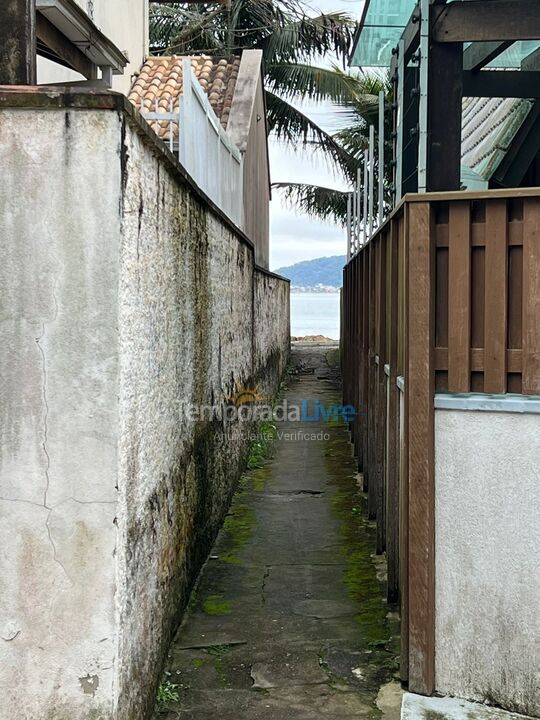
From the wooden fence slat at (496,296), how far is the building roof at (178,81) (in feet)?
32.8

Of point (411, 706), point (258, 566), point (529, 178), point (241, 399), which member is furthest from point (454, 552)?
point (529, 178)

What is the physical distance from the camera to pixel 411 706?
142 inches

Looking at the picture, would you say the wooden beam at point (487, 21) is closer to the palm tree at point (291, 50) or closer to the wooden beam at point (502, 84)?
the wooden beam at point (502, 84)

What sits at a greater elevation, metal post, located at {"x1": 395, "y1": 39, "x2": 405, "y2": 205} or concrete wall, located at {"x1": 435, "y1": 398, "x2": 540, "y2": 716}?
metal post, located at {"x1": 395, "y1": 39, "x2": 405, "y2": 205}

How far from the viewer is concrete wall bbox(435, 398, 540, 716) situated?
3.54 m

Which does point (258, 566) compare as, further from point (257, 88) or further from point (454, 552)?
point (257, 88)

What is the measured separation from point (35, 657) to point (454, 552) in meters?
1.77

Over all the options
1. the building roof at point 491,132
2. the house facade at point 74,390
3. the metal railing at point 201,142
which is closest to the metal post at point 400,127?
the metal railing at point 201,142

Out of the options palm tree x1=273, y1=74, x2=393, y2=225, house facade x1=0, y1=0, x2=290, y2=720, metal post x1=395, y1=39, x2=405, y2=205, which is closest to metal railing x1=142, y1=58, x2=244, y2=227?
metal post x1=395, y1=39, x2=405, y2=205

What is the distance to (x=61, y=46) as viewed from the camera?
5.37 metres

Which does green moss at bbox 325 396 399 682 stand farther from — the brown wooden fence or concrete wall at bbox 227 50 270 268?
concrete wall at bbox 227 50 270 268

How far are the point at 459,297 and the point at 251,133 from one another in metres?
11.4

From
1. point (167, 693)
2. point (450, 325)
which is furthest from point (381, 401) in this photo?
point (167, 693)

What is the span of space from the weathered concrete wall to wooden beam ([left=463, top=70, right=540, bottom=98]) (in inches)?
161
